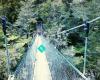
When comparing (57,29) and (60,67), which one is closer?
(60,67)

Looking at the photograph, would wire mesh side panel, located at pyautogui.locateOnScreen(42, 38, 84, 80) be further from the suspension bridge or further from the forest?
the forest

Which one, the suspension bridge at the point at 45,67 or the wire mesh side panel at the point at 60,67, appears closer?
the suspension bridge at the point at 45,67

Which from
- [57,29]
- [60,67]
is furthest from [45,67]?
[57,29]

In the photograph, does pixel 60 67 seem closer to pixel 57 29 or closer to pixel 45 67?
pixel 45 67

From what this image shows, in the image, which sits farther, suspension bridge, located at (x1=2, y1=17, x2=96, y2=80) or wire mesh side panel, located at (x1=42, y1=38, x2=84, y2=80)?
wire mesh side panel, located at (x1=42, y1=38, x2=84, y2=80)

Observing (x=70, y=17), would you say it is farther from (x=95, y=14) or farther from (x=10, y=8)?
(x=10, y=8)

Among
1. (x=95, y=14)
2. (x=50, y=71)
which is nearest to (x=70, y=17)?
(x=95, y=14)

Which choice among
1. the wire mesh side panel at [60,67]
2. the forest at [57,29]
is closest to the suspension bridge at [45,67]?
the wire mesh side panel at [60,67]

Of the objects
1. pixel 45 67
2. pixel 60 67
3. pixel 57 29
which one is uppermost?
pixel 45 67

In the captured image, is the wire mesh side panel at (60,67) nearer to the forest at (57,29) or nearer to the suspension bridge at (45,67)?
the suspension bridge at (45,67)

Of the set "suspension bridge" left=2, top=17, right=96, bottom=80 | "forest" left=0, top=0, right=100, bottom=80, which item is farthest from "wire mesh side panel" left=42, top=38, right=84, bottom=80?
"forest" left=0, top=0, right=100, bottom=80
